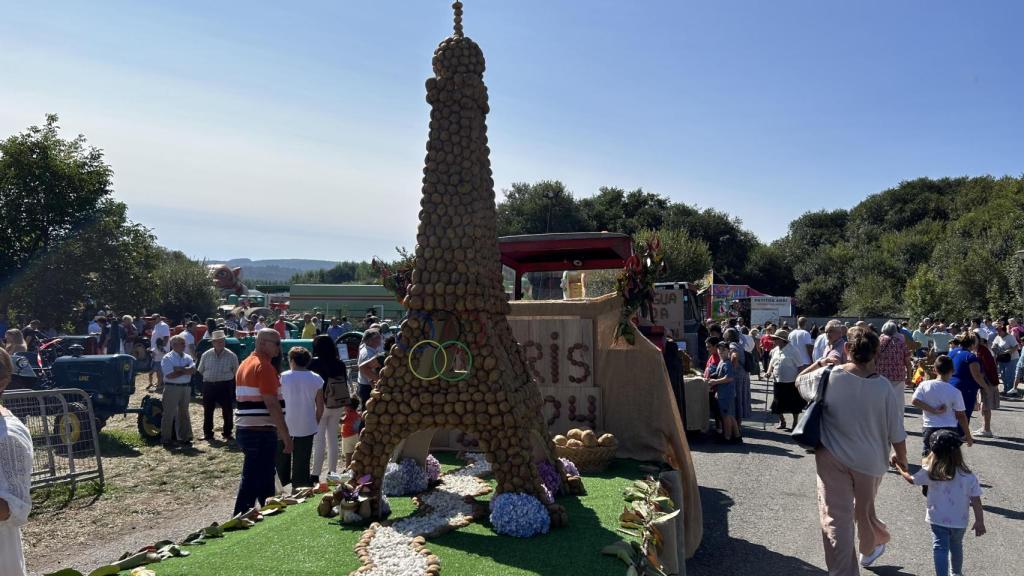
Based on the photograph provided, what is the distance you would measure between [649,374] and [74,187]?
24.4 metres

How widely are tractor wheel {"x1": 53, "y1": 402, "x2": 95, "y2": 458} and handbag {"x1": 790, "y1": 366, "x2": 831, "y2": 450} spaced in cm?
800

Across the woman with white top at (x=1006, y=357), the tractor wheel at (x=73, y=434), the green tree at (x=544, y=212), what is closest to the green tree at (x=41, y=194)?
the tractor wheel at (x=73, y=434)

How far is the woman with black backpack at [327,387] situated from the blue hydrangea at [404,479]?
8.16 ft

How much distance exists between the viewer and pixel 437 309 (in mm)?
5324

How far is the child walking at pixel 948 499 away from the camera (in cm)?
524

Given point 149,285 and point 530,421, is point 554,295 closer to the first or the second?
point 530,421

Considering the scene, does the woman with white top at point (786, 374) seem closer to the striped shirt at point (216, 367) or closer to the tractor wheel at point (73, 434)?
the striped shirt at point (216, 367)

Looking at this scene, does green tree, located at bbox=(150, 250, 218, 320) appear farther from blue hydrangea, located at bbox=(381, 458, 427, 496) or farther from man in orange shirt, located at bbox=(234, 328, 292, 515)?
blue hydrangea, located at bbox=(381, 458, 427, 496)

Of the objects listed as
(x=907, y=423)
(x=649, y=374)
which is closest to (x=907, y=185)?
(x=907, y=423)

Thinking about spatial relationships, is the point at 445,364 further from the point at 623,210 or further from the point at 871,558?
the point at 623,210

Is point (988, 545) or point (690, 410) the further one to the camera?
point (690, 410)

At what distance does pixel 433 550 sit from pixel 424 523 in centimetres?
52

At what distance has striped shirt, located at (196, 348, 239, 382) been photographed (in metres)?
11.8

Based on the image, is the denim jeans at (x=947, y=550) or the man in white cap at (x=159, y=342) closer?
the denim jeans at (x=947, y=550)
